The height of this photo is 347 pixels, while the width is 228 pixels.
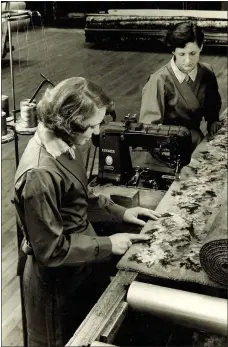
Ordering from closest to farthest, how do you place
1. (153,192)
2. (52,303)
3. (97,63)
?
(52,303), (153,192), (97,63)

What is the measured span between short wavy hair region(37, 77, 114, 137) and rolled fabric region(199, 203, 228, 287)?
586mm

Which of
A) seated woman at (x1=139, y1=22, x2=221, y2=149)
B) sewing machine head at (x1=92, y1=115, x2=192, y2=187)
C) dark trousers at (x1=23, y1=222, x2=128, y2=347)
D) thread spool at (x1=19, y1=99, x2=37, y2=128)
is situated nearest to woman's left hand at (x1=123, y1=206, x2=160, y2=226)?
dark trousers at (x1=23, y1=222, x2=128, y2=347)

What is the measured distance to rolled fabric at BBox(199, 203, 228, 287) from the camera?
5.60ft

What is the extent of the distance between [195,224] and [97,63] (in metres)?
6.63

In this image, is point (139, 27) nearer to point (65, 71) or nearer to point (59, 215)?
point (65, 71)

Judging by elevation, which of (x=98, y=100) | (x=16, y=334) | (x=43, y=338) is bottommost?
(x=16, y=334)

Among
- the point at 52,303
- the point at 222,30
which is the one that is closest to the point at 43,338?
the point at 52,303

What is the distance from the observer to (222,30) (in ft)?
29.4

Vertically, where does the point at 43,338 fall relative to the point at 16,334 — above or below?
above

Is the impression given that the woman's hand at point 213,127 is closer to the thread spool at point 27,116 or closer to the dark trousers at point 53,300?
the thread spool at point 27,116

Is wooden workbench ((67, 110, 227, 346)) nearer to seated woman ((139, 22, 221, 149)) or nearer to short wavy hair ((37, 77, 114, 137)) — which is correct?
short wavy hair ((37, 77, 114, 137))

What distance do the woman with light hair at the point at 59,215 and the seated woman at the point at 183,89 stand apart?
3.86 ft

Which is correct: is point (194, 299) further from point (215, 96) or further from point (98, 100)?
point (215, 96)

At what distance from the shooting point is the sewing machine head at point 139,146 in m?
2.57
